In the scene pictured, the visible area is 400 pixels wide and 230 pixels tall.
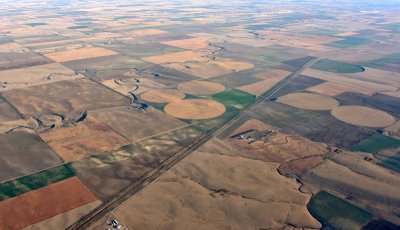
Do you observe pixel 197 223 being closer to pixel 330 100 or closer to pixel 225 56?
pixel 330 100

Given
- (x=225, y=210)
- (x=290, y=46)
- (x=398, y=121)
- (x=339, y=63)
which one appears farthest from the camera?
(x=290, y=46)

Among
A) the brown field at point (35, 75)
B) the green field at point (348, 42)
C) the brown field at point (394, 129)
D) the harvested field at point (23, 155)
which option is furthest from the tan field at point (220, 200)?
the green field at point (348, 42)

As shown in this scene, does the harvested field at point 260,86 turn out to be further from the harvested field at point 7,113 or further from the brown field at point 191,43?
the harvested field at point 7,113

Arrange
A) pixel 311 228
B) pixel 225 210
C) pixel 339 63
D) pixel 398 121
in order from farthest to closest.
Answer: pixel 339 63 < pixel 398 121 < pixel 225 210 < pixel 311 228

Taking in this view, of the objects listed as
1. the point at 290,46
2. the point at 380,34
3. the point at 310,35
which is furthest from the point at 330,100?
the point at 380,34

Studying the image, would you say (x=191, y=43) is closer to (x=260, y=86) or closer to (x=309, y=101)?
(x=260, y=86)

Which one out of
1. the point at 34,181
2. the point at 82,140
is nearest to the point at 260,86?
the point at 82,140

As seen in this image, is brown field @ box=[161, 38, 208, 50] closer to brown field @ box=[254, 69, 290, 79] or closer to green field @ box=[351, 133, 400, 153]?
brown field @ box=[254, 69, 290, 79]
